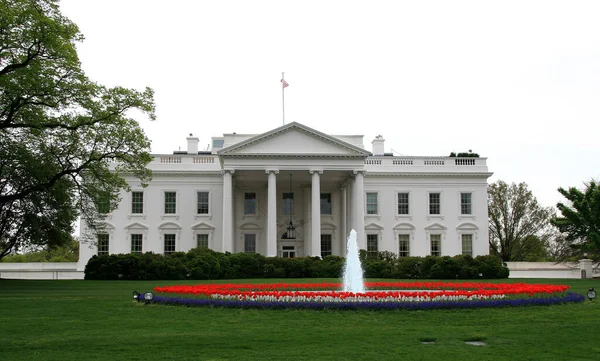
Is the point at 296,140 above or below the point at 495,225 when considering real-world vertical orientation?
above

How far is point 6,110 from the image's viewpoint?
27.8m

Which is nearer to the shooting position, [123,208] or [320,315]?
[320,315]

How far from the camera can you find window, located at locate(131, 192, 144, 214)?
5094cm

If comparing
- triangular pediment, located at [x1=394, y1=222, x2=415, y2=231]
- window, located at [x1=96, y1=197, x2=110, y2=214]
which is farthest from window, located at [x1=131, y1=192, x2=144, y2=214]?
triangular pediment, located at [x1=394, y1=222, x2=415, y2=231]

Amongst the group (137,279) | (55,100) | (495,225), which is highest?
(55,100)

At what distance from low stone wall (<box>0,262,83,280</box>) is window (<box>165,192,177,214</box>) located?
8203mm

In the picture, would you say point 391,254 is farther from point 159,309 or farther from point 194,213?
point 159,309

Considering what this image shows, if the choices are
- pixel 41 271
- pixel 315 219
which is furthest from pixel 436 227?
pixel 41 271

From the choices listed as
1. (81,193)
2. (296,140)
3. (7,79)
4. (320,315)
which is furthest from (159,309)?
(296,140)

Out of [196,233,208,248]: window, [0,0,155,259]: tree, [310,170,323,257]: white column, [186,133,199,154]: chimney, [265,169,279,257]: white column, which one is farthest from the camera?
[186,133,199,154]: chimney

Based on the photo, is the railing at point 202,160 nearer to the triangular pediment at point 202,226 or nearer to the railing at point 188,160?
the railing at point 188,160

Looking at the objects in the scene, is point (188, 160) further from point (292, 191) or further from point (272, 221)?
point (272, 221)

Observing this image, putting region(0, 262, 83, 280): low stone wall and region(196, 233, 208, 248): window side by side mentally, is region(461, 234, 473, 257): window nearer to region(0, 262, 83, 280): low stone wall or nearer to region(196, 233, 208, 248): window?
region(196, 233, 208, 248): window

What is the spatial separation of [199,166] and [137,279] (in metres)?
16.5
